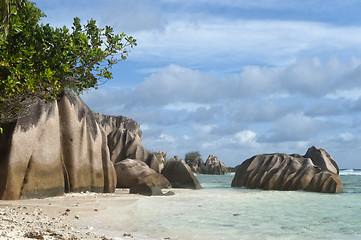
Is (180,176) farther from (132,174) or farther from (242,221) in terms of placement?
(242,221)

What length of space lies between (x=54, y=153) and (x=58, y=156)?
0.29m

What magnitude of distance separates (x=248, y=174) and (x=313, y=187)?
6083 millimetres

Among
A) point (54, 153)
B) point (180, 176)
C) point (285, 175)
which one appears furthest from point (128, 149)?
point (54, 153)

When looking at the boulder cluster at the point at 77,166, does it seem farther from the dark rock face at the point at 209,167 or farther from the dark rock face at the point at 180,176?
the dark rock face at the point at 209,167

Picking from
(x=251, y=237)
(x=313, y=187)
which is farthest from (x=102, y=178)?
(x=313, y=187)

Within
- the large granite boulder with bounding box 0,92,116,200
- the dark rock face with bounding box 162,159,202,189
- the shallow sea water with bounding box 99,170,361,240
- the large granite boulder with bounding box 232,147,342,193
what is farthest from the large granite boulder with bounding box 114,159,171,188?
the shallow sea water with bounding box 99,170,361,240

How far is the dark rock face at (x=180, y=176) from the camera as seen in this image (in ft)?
85.8

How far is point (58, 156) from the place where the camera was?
15781 mm

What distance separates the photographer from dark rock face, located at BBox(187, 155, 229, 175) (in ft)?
278

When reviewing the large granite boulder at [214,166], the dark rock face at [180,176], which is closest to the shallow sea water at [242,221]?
the dark rock face at [180,176]

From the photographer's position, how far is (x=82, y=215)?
35.6 feet

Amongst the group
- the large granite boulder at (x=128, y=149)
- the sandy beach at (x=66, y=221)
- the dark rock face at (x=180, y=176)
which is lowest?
the sandy beach at (x=66, y=221)

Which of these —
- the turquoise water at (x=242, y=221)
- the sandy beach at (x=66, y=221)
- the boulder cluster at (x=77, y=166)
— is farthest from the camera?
the boulder cluster at (x=77, y=166)

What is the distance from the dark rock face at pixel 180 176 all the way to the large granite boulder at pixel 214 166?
58229 mm
